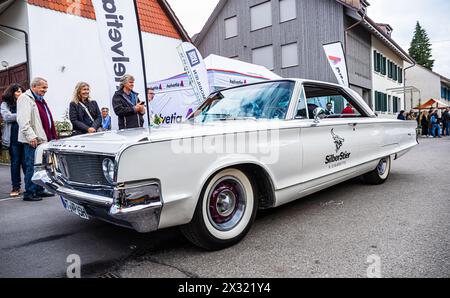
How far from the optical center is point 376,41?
2178 centimetres

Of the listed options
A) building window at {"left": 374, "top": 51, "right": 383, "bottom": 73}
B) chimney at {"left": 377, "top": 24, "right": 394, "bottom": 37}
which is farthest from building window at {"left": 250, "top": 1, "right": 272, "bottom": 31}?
chimney at {"left": 377, "top": 24, "right": 394, "bottom": 37}

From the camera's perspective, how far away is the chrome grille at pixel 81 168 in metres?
2.28

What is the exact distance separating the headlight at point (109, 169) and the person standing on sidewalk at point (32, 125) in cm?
281

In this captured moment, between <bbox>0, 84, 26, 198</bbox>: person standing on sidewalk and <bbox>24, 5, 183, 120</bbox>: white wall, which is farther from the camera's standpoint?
<bbox>24, 5, 183, 120</bbox>: white wall

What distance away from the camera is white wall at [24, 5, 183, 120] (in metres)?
9.83

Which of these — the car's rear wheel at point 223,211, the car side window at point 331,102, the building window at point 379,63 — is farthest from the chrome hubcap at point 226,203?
the building window at point 379,63

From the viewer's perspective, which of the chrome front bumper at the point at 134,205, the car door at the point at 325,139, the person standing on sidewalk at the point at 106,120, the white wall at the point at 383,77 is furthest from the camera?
the white wall at the point at 383,77

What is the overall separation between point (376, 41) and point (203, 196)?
→ 23.5 meters

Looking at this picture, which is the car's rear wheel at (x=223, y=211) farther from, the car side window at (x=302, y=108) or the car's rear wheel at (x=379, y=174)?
the car's rear wheel at (x=379, y=174)

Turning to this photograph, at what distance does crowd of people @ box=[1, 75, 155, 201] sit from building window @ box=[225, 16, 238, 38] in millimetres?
18485

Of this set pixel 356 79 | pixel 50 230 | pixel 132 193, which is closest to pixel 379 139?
pixel 132 193

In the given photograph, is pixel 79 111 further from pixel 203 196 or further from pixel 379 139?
pixel 379 139

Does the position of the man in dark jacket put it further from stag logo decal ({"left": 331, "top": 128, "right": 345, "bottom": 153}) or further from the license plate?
stag logo decal ({"left": 331, "top": 128, "right": 345, "bottom": 153})

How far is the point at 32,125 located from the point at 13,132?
50 centimetres
